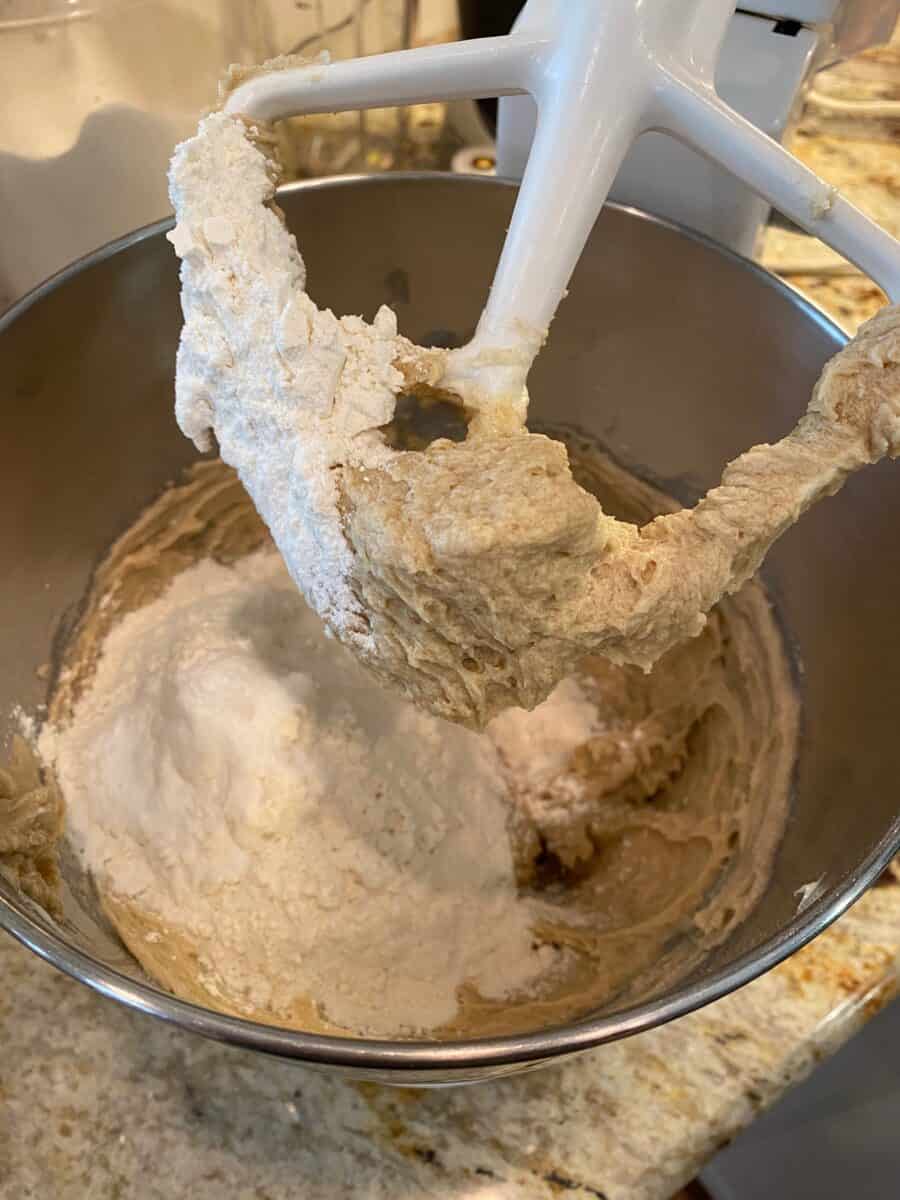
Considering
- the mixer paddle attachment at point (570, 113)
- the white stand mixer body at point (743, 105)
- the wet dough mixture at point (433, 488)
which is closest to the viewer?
the wet dough mixture at point (433, 488)

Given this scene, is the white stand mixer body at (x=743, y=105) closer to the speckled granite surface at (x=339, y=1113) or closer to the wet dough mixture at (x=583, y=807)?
the wet dough mixture at (x=583, y=807)

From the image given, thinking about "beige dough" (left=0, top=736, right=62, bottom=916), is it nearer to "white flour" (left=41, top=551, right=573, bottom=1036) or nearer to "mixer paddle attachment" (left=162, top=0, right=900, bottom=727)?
"white flour" (left=41, top=551, right=573, bottom=1036)

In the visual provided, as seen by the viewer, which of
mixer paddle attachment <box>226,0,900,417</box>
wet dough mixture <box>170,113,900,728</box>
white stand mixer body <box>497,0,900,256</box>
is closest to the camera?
wet dough mixture <box>170,113,900,728</box>

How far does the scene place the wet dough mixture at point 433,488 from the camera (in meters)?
0.38

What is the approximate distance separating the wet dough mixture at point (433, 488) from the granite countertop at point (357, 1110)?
0.23 meters

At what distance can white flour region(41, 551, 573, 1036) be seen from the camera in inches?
22.7

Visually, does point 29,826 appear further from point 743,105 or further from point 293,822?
point 743,105

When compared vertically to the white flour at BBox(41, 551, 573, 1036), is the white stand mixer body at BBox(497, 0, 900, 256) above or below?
above

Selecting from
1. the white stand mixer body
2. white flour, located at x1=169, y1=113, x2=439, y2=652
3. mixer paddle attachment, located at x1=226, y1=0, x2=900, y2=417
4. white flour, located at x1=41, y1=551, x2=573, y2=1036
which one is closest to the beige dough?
white flour, located at x1=41, y1=551, x2=573, y2=1036

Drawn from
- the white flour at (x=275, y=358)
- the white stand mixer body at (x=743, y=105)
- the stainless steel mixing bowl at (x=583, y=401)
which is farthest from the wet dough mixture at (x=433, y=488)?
the white stand mixer body at (x=743, y=105)

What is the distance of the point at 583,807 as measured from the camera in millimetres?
708

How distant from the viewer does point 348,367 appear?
18.1 inches

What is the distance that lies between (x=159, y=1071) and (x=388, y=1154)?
134mm

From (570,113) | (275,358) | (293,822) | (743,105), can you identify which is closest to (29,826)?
(293,822)
